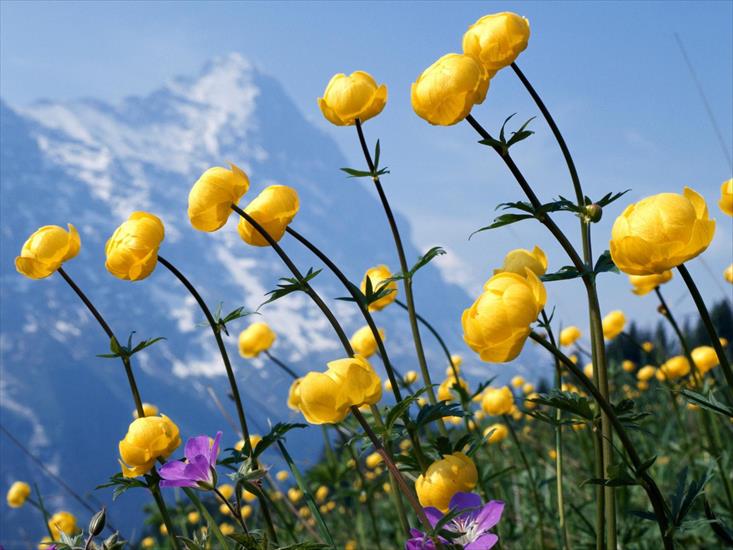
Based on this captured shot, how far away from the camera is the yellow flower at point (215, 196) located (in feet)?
4.27

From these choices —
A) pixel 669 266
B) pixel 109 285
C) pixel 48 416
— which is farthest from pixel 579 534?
pixel 109 285

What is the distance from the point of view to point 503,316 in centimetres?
85

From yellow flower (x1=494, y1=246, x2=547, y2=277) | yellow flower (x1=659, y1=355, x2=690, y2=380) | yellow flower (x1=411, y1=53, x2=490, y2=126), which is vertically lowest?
yellow flower (x1=494, y1=246, x2=547, y2=277)

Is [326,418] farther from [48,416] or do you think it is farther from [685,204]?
[48,416]

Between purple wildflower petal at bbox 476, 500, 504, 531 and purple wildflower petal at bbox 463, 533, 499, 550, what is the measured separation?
3 centimetres

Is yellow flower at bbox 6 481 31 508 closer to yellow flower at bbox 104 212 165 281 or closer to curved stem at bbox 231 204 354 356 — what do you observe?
yellow flower at bbox 104 212 165 281

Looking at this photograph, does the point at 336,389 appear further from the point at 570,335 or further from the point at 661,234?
the point at 570,335

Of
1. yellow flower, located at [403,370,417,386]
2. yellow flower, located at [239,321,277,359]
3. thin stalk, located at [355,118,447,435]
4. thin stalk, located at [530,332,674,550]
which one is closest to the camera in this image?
thin stalk, located at [530,332,674,550]

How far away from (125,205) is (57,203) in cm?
1679

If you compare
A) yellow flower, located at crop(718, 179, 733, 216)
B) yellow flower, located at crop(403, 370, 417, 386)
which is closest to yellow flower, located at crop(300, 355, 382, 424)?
yellow flower, located at crop(718, 179, 733, 216)

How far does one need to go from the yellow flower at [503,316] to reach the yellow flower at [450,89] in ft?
1.10

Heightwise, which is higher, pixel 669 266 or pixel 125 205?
pixel 125 205

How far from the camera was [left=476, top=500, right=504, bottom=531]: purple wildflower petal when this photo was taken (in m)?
0.95

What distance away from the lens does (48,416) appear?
10681 cm
